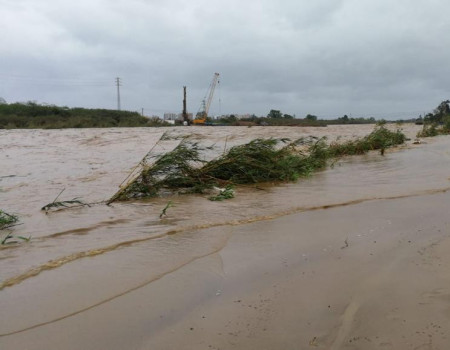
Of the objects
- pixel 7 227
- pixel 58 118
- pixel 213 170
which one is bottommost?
pixel 7 227

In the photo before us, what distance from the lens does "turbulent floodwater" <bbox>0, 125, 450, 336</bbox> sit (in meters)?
2.91

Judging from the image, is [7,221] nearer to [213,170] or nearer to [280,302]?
[213,170]

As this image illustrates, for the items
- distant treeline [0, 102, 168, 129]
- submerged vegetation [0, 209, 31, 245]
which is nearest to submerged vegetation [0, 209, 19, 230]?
submerged vegetation [0, 209, 31, 245]

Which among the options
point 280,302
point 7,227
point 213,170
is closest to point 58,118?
point 213,170

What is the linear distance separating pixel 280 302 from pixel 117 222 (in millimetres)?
2842

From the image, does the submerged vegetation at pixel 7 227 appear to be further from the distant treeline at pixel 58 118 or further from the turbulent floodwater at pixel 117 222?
the distant treeline at pixel 58 118

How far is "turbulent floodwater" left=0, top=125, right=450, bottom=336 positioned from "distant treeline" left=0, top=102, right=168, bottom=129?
3190cm

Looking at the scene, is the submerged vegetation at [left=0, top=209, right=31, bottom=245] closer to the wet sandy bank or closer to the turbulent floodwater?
the turbulent floodwater

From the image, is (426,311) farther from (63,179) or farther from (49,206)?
(63,179)

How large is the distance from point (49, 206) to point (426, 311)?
4.77m

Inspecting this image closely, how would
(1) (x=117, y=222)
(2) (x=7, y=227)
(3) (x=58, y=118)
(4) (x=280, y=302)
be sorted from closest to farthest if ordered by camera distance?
(4) (x=280, y=302)
(2) (x=7, y=227)
(1) (x=117, y=222)
(3) (x=58, y=118)

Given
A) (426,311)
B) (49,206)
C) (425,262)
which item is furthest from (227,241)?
(49,206)

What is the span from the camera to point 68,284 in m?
2.94

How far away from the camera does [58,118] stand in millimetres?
45438
